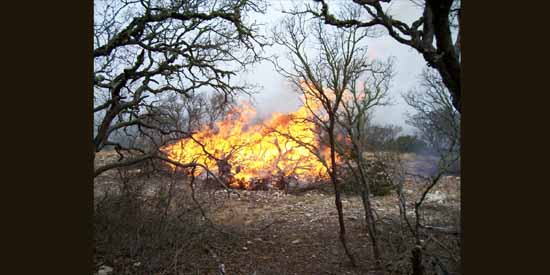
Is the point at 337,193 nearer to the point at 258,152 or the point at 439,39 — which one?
the point at 439,39

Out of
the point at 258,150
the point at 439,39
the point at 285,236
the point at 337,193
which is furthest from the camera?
the point at 258,150

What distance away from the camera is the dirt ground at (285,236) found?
21.5 ft

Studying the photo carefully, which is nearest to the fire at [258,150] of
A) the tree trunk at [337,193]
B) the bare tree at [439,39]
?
the tree trunk at [337,193]

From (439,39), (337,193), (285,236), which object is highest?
(439,39)

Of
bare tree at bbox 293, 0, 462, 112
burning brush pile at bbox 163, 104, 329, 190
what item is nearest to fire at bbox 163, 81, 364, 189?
burning brush pile at bbox 163, 104, 329, 190

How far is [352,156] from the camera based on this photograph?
7.14m

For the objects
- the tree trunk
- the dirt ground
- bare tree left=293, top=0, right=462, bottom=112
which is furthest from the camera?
the dirt ground

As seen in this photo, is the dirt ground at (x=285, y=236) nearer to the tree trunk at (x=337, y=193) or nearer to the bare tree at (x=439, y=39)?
the tree trunk at (x=337, y=193)

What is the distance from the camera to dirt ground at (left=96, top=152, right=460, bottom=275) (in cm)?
656

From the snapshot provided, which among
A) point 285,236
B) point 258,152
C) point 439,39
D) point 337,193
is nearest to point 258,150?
point 258,152

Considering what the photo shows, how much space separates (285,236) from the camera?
8.57 meters

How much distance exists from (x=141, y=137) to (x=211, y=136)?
3.43m

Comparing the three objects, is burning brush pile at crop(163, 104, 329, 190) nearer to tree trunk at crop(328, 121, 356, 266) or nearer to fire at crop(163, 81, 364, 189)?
fire at crop(163, 81, 364, 189)

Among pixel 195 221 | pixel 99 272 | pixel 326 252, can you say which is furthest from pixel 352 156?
pixel 99 272
